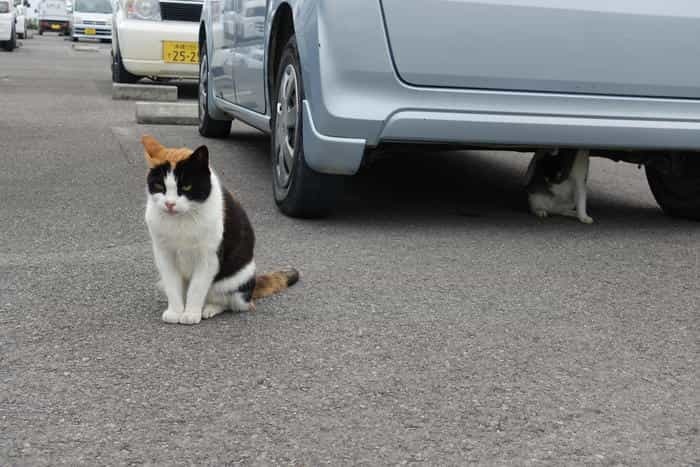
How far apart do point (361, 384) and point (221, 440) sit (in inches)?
21.4

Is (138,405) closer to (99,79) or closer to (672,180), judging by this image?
(672,180)

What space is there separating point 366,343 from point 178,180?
822 mm

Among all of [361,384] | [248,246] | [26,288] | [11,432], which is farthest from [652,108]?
[11,432]

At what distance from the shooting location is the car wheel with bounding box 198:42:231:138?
817 centimetres

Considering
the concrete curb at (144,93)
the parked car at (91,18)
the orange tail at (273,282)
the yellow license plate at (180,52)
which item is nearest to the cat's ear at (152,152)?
the orange tail at (273,282)

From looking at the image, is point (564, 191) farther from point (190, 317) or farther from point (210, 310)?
point (190, 317)

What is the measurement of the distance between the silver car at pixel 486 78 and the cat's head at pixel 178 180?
4.19ft

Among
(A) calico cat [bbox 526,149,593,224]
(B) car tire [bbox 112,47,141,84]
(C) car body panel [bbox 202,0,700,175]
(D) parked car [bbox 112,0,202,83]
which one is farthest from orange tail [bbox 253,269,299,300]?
(B) car tire [bbox 112,47,141,84]

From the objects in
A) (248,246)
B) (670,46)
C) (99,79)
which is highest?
(670,46)

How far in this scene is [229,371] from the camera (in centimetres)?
279

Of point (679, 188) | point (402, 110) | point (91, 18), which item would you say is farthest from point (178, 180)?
point (91, 18)

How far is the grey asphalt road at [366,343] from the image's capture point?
2.35 meters

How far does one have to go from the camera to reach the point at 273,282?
362cm

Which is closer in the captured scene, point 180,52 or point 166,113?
point 166,113
